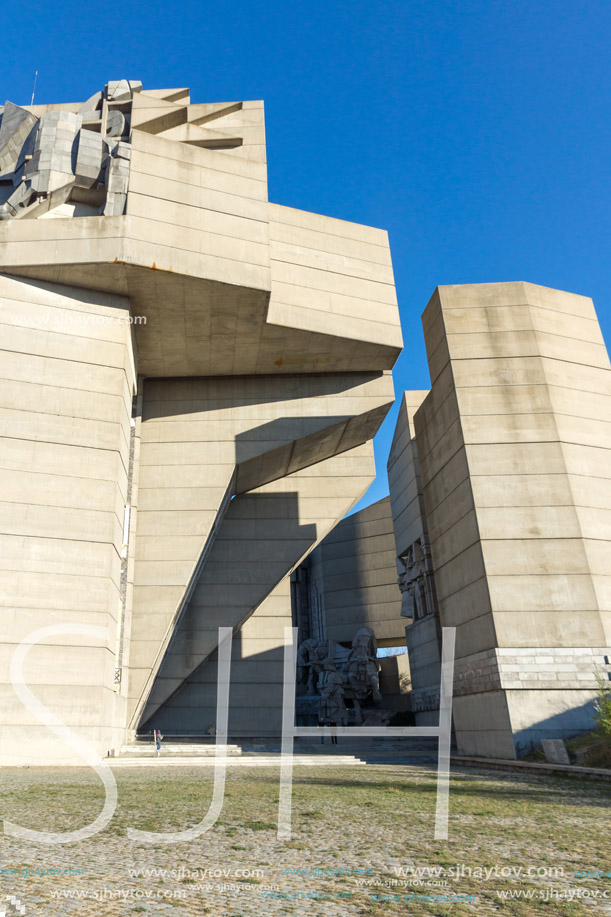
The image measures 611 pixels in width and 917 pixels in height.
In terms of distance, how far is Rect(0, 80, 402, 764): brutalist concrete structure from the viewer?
15.5 metres

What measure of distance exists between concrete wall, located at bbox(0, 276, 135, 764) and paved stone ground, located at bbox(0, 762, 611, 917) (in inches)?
264

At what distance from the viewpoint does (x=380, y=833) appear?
18.0 feet

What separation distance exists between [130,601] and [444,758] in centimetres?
1066

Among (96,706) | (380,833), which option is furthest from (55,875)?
(96,706)

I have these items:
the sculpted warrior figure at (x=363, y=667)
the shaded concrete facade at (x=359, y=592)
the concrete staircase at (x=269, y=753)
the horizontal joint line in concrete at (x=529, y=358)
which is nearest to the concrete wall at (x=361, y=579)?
the shaded concrete facade at (x=359, y=592)

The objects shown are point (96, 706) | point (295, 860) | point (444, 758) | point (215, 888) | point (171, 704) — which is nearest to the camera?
point (215, 888)

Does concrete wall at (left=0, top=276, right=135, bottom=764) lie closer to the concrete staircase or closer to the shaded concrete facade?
the concrete staircase

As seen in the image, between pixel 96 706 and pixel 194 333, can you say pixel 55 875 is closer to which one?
pixel 96 706

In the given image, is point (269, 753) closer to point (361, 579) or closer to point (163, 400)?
point (163, 400)

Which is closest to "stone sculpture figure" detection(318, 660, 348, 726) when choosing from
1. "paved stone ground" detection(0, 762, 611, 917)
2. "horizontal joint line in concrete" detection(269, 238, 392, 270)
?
"horizontal joint line in concrete" detection(269, 238, 392, 270)

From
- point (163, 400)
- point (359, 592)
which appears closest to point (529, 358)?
point (163, 400)

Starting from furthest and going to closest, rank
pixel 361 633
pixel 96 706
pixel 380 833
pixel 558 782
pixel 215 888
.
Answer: pixel 361 633 < pixel 96 706 < pixel 558 782 < pixel 380 833 < pixel 215 888

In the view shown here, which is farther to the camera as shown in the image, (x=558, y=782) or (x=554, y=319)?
(x=554, y=319)

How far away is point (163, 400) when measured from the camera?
22.7 m
